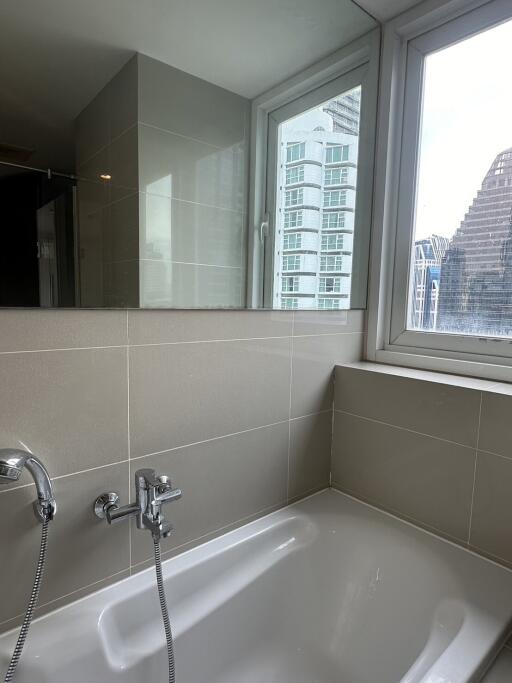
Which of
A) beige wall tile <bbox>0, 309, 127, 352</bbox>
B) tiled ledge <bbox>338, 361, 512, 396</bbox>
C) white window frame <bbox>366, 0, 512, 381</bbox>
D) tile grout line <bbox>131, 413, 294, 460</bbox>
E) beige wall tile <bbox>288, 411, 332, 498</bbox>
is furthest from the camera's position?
beige wall tile <bbox>288, 411, 332, 498</bbox>

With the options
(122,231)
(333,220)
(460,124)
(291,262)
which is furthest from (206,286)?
(460,124)

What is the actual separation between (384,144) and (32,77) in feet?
3.79

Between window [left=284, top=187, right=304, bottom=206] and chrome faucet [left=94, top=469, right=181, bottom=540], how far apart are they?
100cm

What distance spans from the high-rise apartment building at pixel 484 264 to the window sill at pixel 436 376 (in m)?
0.16

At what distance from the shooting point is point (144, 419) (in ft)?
3.43

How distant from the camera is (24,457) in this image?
77cm

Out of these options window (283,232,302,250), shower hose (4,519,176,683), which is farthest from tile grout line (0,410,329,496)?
window (283,232,302,250)

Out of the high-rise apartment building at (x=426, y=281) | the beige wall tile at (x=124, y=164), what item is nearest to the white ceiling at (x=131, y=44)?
the beige wall tile at (x=124, y=164)

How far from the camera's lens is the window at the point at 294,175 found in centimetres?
145

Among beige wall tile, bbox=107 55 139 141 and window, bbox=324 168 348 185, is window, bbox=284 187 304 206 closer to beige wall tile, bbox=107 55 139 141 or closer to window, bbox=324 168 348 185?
window, bbox=324 168 348 185

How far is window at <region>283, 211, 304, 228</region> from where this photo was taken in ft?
4.82

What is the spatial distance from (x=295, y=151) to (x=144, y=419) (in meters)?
1.06

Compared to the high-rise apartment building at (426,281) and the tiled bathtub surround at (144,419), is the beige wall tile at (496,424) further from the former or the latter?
the tiled bathtub surround at (144,419)

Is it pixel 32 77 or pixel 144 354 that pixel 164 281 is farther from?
pixel 32 77
